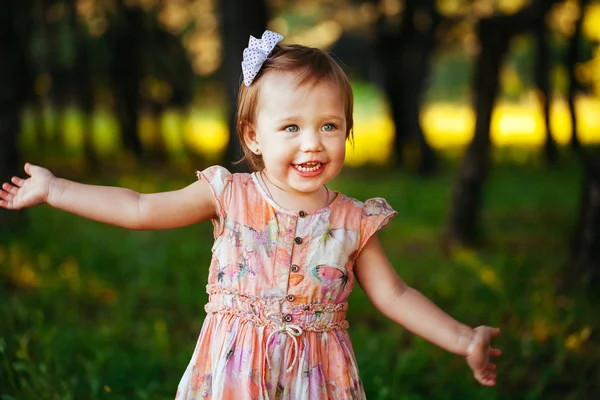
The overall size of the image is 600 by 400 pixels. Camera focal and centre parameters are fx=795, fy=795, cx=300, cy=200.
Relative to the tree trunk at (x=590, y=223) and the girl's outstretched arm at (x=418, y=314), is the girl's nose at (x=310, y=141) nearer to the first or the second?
the girl's outstretched arm at (x=418, y=314)

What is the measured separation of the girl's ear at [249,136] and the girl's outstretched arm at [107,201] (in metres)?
0.20

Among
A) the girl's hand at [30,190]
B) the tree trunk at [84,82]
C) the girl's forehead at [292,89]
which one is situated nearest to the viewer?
the girl's forehead at [292,89]

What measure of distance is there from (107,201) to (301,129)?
1.91 feet

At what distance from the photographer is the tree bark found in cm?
657

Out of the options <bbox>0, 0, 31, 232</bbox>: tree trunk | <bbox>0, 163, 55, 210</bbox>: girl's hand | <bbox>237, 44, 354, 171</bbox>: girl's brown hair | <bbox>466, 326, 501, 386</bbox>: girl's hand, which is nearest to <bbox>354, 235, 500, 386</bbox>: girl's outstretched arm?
<bbox>466, 326, 501, 386</bbox>: girl's hand

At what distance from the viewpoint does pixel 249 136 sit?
228cm

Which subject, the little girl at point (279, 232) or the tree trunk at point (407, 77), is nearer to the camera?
the little girl at point (279, 232)

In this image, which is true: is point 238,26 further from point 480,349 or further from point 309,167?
point 480,349

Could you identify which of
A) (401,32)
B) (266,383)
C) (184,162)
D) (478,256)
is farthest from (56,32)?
(266,383)

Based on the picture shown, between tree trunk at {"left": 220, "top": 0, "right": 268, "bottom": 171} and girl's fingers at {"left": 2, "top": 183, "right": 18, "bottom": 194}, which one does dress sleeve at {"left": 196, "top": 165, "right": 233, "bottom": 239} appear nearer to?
girl's fingers at {"left": 2, "top": 183, "right": 18, "bottom": 194}

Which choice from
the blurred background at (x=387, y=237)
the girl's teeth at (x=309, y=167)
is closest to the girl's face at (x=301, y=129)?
the girl's teeth at (x=309, y=167)

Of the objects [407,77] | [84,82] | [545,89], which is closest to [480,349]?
[545,89]

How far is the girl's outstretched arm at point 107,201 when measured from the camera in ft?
7.30

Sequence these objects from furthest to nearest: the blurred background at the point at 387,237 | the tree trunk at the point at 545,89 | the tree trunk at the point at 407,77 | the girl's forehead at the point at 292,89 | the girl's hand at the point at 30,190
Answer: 1. the tree trunk at the point at 407,77
2. the tree trunk at the point at 545,89
3. the blurred background at the point at 387,237
4. the girl's hand at the point at 30,190
5. the girl's forehead at the point at 292,89
